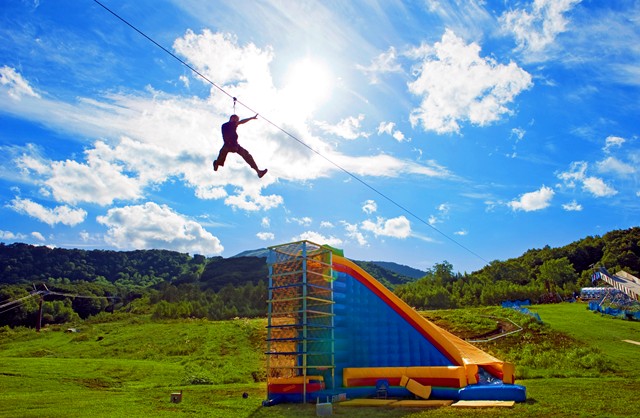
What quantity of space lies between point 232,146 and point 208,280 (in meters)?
108

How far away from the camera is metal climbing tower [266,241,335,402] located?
15070 mm

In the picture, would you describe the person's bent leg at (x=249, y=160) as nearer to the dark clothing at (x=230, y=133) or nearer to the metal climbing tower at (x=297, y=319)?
the dark clothing at (x=230, y=133)

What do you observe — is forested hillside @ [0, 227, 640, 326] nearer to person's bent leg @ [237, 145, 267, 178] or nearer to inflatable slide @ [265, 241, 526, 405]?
inflatable slide @ [265, 241, 526, 405]

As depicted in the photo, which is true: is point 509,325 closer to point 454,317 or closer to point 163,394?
point 454,317

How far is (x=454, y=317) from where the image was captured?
30.7 m

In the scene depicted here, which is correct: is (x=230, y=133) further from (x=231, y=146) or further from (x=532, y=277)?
(x=532, y=277)

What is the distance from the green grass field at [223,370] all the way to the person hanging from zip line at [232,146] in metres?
6.78

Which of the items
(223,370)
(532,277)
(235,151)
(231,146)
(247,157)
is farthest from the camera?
(532,277)

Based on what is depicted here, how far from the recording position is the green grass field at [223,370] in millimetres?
12570

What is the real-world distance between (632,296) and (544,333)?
2376 cm

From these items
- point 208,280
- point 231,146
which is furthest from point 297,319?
point 208,280

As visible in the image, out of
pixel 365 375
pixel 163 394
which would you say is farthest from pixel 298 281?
pixel 163 394

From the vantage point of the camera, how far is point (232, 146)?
9633 millimetres

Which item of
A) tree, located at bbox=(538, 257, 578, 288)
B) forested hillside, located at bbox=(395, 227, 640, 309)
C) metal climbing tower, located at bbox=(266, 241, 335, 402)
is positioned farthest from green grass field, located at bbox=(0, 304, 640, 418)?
tree, located at bbox=(538, 257, 578, 288)
